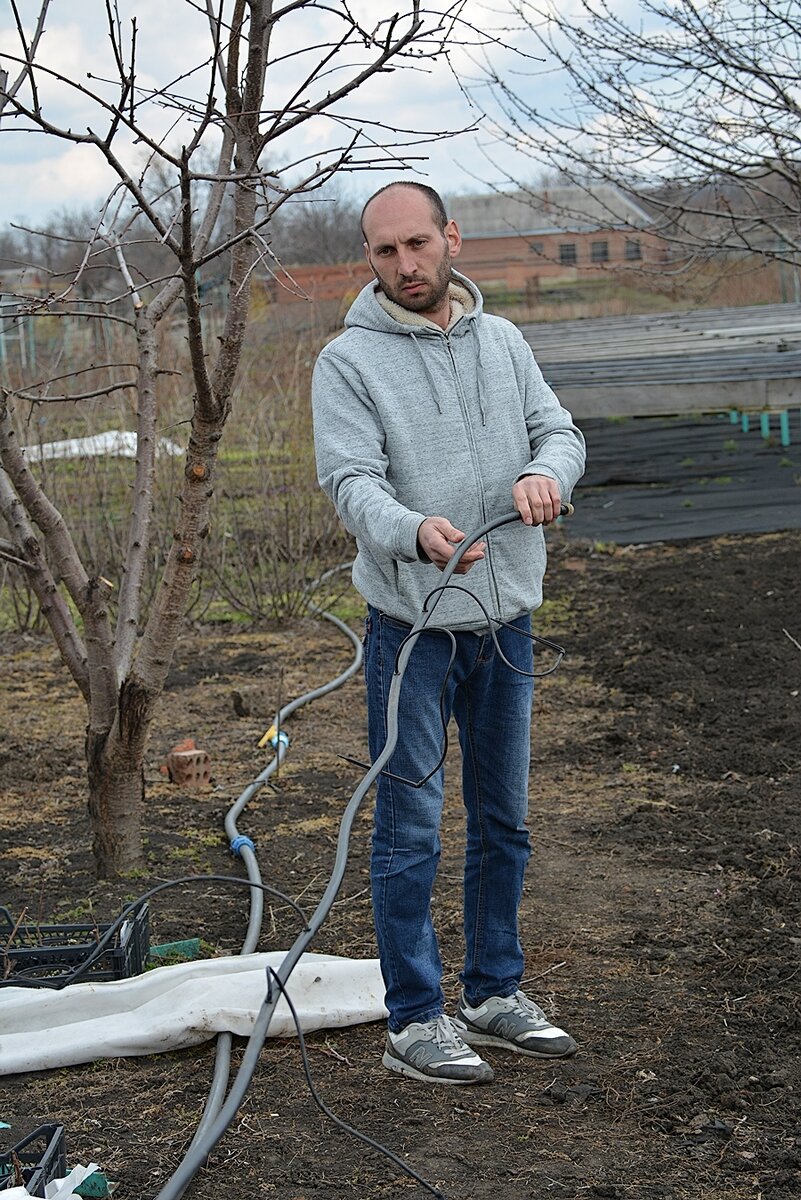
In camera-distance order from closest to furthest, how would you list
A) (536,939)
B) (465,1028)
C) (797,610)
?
(465,1028), (536,939), (797,610)

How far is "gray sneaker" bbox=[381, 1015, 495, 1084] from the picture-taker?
284 cm

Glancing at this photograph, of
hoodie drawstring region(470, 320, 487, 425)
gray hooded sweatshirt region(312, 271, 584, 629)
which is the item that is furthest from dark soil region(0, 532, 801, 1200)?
hoodie drawstring region(470, 320, 487, 425)

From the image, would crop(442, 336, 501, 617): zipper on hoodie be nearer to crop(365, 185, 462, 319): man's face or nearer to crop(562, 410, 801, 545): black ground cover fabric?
crop(365, 185, 462, 319): man's face

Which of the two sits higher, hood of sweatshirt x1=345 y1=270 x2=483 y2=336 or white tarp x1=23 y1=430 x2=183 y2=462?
hood of sweatshirt x1=345 y1=270 x2=483 y2=336

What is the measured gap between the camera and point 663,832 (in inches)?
177

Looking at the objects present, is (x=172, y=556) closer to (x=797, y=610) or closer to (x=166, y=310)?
(x=166, y=310)

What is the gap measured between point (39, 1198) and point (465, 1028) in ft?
3.75

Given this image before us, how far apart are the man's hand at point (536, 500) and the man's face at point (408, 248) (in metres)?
0.47

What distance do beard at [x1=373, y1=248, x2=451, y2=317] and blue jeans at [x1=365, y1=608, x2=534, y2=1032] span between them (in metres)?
0.66

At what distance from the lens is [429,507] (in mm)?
2768

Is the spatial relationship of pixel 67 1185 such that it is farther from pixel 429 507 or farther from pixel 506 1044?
pixel 429 507

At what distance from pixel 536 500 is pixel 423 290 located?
0.53 meters

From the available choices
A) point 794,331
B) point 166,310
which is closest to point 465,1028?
point 166,310

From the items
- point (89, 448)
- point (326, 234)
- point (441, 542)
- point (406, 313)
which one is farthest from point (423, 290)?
point (326, 234)
